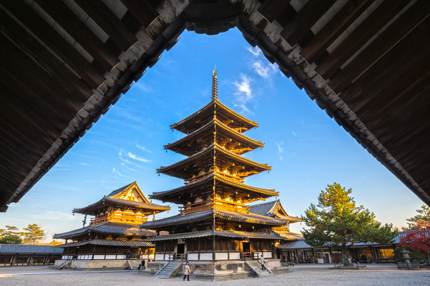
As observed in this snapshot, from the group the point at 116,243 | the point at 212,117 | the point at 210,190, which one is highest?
the point at 212,117

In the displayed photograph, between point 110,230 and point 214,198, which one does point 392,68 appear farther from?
point 110,230

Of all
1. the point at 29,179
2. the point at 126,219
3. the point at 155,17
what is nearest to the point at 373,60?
the point at 155,17

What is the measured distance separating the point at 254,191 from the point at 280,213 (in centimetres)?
2259

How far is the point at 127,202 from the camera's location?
116ft

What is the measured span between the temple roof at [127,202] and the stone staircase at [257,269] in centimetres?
2168

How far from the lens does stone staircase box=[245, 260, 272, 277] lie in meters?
18.9

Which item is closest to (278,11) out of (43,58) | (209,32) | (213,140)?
(209,32)

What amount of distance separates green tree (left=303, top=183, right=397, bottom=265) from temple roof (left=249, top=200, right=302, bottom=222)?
11.3m

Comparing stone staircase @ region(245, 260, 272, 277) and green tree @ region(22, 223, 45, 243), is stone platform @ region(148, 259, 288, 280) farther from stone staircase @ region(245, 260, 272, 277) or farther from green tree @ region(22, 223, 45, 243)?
green tree @ region(22, 223, 45, 243)

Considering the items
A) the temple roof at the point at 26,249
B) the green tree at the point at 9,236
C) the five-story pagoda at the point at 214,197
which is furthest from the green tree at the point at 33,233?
the five-story pagoda at the point at 214,197

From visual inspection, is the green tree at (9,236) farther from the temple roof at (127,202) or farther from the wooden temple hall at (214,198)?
the wooden temple hall at (214,198)

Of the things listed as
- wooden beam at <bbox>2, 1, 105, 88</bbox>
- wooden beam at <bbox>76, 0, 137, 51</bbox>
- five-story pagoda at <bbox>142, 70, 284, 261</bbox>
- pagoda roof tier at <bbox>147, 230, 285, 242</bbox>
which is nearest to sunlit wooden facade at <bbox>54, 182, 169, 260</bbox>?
five-story pagoda at <bbox>142, 70, 284, 261</bbox>

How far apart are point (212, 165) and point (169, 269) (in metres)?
9.59

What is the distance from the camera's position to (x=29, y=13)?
2.09 metres
